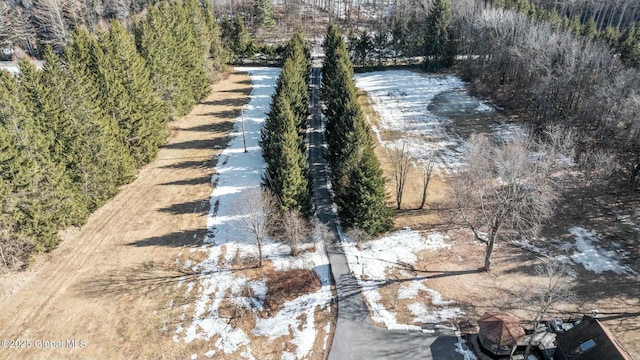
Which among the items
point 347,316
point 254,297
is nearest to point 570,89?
point 347,316

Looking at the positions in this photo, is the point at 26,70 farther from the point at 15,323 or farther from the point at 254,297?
the point at 254,297

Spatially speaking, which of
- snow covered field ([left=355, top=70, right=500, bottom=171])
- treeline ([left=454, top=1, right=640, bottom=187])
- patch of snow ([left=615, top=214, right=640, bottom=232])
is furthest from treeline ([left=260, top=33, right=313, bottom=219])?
treeline ([left=454, top=1, right=640, bottom=187])

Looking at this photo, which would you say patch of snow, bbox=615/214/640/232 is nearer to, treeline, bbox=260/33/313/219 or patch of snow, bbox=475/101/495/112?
patch of snow, bbox=475/101/495/112

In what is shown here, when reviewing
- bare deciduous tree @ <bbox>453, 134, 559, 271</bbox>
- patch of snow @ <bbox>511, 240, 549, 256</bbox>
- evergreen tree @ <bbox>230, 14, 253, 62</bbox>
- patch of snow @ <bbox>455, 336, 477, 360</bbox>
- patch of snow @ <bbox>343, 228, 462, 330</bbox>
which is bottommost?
patch of snow @ <bbox>455, 336, 477, 360</bbox>

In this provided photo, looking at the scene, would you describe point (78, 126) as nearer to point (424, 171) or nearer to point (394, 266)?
point (394, 266)

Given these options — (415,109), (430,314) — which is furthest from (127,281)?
(415,109)

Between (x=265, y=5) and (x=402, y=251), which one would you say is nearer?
(x=402, y=251)
